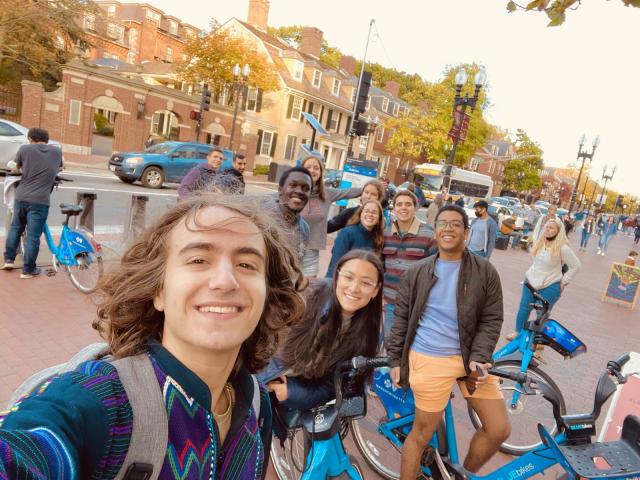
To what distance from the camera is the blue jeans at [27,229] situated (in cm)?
545

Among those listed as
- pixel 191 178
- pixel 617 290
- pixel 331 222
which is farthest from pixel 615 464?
pixel 617 290

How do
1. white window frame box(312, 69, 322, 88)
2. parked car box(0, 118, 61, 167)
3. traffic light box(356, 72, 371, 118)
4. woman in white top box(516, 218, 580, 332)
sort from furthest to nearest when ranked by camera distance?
1. white window frame box(312, 69, 322, 88)
2. parked car box(0, 118, 61, 167)
3. traffic light box(356, 72, 371, 118)
4. woman in white top box(516, 218, 580, 332)

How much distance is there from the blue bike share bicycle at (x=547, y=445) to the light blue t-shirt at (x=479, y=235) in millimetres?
5550

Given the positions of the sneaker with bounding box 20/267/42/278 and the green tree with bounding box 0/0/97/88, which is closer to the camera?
the sneaker with bounding box 20/267/42/278

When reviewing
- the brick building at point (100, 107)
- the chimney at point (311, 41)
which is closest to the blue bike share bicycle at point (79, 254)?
the brick building at point (100, 107)

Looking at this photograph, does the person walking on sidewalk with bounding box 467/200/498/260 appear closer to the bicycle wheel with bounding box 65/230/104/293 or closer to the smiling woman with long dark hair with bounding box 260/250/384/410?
the smiling woman with long dark hair with bounding box 260/250/384/410

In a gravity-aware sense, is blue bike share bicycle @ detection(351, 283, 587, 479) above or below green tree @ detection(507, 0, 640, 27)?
below

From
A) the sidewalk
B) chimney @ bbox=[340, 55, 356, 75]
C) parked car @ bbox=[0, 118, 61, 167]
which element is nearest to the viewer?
the sidewalk

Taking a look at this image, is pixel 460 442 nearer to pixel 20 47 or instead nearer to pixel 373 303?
pixel 373 303

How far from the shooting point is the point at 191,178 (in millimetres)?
4539

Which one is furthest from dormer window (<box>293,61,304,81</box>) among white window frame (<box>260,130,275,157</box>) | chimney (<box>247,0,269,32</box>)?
chimney (<box>247,0,269,32</box>)

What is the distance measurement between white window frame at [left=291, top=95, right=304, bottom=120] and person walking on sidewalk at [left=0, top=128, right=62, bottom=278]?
102ft

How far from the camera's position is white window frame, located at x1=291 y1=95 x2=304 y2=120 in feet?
115

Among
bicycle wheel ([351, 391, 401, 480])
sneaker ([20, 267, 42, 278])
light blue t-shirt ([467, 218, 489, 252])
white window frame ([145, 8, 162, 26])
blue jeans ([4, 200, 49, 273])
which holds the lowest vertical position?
sneaker ([20, 267, 42, 278])
